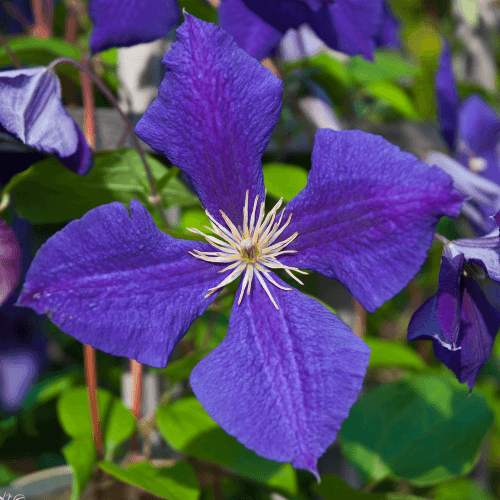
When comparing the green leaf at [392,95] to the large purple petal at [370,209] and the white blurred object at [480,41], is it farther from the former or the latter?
the large purple petal at [370,209]

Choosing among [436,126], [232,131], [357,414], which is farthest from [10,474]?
[436,126]

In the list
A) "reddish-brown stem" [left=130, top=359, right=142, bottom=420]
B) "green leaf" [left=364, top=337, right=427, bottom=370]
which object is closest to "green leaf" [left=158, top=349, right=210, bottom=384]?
"reddish-brown stem" [left=130, top=359, right=142, bottom=420]

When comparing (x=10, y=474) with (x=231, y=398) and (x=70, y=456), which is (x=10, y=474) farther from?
(x=231, y=398)

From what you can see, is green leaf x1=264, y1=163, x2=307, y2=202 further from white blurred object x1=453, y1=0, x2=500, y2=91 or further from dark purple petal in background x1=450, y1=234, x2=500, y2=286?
white blurred object x1=453, y1=0, x2=500, y2=91

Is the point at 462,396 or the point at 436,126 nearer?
the point at 462,396

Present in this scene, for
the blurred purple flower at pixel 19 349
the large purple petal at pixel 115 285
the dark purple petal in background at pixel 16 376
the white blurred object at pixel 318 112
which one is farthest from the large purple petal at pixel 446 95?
the dark purple petal in background at pixel 16 376

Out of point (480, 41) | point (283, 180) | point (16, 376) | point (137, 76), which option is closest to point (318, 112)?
→ point (283, 180)
